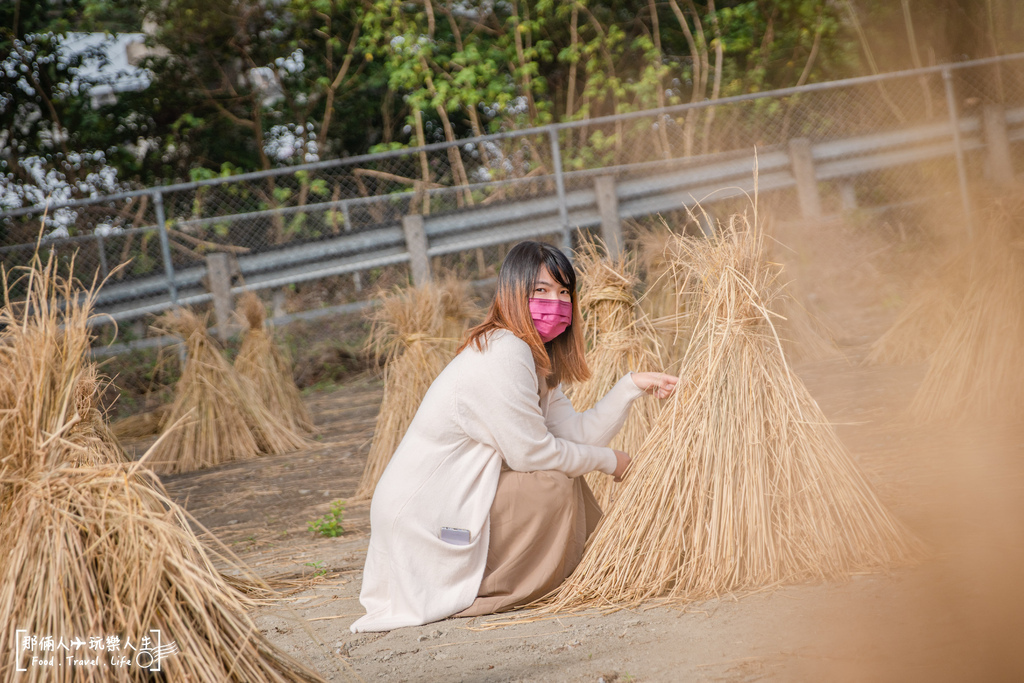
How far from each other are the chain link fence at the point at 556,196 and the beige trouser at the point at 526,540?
203 inches

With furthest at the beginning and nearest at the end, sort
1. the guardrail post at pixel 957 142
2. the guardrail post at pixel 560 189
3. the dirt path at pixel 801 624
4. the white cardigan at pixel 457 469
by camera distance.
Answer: the guardrail post at pixel 957 142 < the guardrail post at pixel 560 189 < the white cardigan at pixel 457 469 < the dirt path at pixel 801 624

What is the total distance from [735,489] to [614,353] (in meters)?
0.95

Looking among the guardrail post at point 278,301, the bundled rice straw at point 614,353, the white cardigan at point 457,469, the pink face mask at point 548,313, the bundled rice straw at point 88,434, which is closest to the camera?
the bundled rice straw at point 88,434

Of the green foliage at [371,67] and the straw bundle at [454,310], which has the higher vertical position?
the green foliage at [371,67]

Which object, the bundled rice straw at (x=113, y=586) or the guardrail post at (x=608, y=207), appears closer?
the bundled rice straw at (x=113, y=586)

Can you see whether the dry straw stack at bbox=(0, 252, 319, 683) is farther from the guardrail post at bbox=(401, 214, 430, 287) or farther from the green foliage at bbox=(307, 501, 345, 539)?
the guardrail post at bbox=(401, 214, 430, 287)

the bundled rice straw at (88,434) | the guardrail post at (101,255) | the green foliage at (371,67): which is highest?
the green foliage at (371,67)

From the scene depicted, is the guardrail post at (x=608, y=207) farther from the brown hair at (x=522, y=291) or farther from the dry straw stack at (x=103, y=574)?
the dry straw stack at (x=103, y=574)

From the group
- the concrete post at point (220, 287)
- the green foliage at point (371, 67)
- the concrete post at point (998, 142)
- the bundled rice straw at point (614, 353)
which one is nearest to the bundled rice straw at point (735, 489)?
the bundled rice straw at point (614, 353)

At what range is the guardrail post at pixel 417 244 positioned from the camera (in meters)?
7.84

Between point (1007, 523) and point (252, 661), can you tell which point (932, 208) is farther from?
point (252, 661)

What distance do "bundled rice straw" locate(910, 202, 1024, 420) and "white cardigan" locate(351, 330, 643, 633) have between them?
2.25 meters

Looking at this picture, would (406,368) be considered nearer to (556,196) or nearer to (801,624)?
(801,624)

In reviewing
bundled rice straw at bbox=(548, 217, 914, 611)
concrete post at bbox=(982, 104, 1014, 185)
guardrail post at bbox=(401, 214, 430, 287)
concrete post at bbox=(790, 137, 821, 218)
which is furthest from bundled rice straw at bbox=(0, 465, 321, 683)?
concrete post at bbox=(982, 104, 1014, 185)
